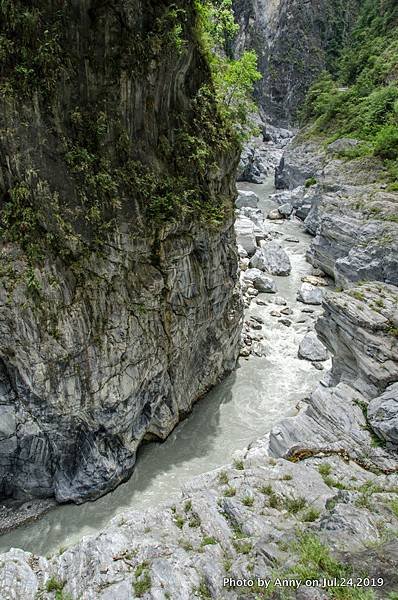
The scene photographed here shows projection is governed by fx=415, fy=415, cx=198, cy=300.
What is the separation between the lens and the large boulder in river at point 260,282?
2792cm

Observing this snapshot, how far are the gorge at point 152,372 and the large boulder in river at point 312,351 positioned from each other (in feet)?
4.98

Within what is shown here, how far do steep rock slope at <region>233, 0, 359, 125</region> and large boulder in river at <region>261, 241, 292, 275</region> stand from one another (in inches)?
2583

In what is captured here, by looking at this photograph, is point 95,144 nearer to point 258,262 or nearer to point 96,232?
point 96,232

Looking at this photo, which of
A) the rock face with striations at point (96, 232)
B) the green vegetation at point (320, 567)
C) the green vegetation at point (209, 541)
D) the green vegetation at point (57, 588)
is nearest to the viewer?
the green vegetation at point (320, 567)

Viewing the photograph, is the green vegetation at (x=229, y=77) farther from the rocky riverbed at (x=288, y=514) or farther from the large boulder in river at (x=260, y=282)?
the large boulder in river at (x=260, y=282)

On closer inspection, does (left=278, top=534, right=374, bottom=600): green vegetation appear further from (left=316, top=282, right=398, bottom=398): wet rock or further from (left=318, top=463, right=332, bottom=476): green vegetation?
(left=316, top=282, right=398, bottom=398): wet rock

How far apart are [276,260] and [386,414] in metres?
19.8

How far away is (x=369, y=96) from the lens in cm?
4262

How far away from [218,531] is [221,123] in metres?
14.6

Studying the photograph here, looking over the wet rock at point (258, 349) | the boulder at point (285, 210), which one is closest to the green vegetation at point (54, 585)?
the wet rock at point (258, 349)

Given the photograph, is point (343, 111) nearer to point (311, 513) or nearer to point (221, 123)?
point (221, 123)

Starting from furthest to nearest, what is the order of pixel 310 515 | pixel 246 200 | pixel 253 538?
pixel 246 200 < pixel 310 515 < pixel 253 538

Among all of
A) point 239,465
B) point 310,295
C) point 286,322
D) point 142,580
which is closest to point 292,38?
point 310,295

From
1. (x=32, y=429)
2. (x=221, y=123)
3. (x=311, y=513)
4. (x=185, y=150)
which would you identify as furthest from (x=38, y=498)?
(x=221, y=123)
